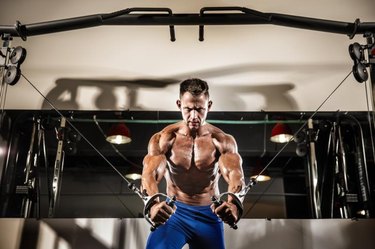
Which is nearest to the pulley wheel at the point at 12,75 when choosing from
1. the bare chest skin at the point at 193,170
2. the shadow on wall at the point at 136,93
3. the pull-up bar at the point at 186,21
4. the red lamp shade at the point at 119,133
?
the pull-up bar at the point at 186,21

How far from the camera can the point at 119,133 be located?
2643 mm

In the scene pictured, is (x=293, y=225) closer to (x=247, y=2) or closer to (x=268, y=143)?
(x=268, y=143)

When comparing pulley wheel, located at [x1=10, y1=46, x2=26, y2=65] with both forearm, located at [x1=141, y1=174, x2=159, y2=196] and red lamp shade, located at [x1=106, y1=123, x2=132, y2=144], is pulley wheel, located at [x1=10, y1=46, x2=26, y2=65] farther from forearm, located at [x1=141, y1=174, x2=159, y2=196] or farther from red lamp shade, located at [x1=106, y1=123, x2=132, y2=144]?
forearm, located at [x1=141, y1=174, x2=159, y2=196]

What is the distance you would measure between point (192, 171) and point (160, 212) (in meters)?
0.35

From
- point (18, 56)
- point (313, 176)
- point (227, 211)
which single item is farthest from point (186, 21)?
point (313, 176)

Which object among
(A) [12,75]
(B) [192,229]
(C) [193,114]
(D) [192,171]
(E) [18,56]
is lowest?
(B) [192,229]

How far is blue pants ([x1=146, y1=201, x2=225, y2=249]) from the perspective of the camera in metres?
2.00

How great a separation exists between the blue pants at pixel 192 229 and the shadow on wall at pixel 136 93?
782mm

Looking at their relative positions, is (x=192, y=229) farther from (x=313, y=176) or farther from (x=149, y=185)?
(x=313, y=176)

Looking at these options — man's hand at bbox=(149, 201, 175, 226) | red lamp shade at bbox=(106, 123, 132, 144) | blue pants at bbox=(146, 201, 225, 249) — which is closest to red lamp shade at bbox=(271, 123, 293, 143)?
blue pants at bbox=(146, 201, 225, 249)

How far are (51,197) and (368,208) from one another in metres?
2.04

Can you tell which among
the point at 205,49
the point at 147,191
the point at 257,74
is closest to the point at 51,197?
the point at 147,191

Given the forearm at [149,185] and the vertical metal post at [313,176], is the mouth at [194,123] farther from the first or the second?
the vertical metal post at [313,176]

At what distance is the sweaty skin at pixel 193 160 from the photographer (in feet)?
6.75
